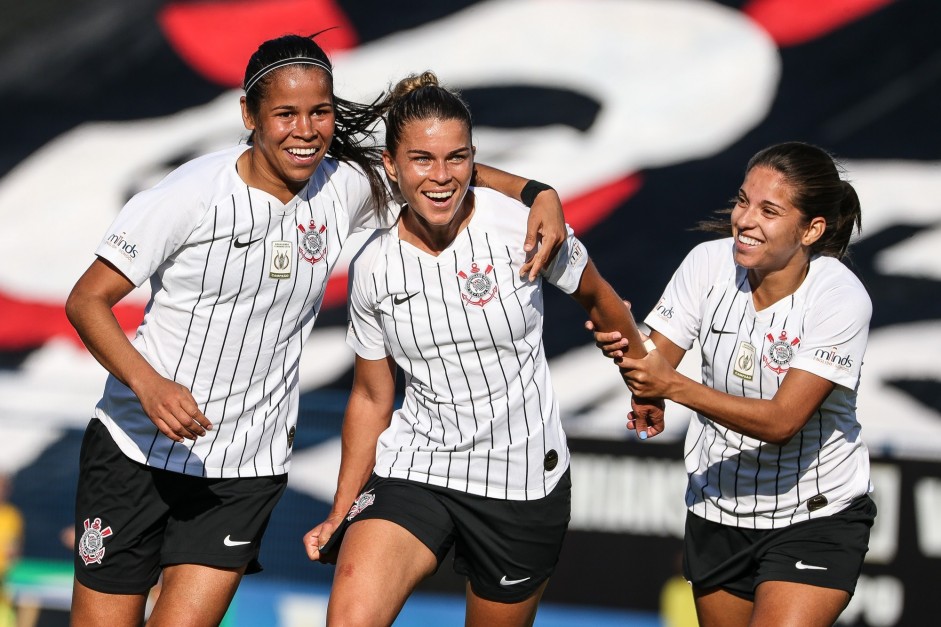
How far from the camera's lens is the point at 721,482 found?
3.39 m

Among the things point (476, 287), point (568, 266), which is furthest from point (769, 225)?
point (476, 287)

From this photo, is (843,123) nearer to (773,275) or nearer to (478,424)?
(773,275)

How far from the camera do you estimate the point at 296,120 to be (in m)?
3.08

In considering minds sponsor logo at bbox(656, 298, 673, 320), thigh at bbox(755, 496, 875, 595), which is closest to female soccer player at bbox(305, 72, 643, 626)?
minds sponsor logo at bbox(656, 298, 673, 320)

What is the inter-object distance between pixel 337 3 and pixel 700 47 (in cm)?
193

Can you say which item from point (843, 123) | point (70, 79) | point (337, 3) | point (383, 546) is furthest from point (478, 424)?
point (70, 79)

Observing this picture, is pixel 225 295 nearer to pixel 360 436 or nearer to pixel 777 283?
pixel 360 436

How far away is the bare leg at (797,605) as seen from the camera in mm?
3105

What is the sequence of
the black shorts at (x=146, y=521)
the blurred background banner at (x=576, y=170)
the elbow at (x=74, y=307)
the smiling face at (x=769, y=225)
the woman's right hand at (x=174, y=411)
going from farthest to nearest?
the blurred background banner at (x=576, y=170)
the black shorts at (x=146, y=521)
the smiling face at (x=769, y=225)
the elbow at (x=74, y=307)
the woman's right hand at (x=174, y=411)

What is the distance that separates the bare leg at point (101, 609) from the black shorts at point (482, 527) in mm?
585

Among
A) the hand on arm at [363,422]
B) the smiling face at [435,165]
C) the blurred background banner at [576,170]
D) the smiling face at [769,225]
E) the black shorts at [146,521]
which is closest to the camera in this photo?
the smiling face at [435,165]

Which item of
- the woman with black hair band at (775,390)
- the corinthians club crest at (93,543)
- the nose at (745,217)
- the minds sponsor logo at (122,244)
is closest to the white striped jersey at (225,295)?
the minds sponsor logo at (122,244)

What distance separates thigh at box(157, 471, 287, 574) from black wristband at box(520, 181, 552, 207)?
111cm

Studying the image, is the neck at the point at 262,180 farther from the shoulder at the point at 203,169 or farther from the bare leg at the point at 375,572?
the bare leg at the point at 375,572
